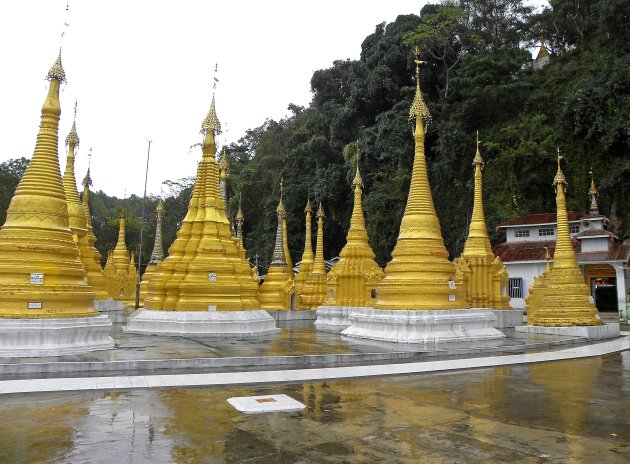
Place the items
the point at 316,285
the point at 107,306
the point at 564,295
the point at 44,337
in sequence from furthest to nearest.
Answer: the point at 316,285, the point at 107,306, the point at 564,295, the point at 44,337

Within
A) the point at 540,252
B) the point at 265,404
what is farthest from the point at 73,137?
the point at 540,252

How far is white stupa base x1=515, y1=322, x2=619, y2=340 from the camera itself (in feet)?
68.5

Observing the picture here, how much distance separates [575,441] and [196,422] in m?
4.60

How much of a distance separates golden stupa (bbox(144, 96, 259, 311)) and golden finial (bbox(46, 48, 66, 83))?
7.61 metres

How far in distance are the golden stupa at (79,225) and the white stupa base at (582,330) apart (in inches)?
788

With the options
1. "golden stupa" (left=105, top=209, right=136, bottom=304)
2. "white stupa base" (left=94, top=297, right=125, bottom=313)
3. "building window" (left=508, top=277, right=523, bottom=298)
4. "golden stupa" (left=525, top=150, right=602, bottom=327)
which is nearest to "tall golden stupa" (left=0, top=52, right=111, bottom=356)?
"white stupa base" (left=94, top=297, right=125, bottom=313)

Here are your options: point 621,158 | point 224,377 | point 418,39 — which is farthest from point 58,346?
point 418,39

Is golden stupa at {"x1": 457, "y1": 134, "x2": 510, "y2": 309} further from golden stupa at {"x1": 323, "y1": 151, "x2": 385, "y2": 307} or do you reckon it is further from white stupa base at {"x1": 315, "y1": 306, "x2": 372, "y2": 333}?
white stupa base at {"x1": 315, "y1": 306, "x2": 372, "y2": 333}

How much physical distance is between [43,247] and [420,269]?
11.5 meters

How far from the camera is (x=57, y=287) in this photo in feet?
43.5

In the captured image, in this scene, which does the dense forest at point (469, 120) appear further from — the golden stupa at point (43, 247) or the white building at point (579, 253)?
the golden stupa at point (43, 247)

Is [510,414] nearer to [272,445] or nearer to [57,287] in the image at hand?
[272,445]

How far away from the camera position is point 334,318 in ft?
80.2

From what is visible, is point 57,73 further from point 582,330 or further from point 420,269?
point 582,330
